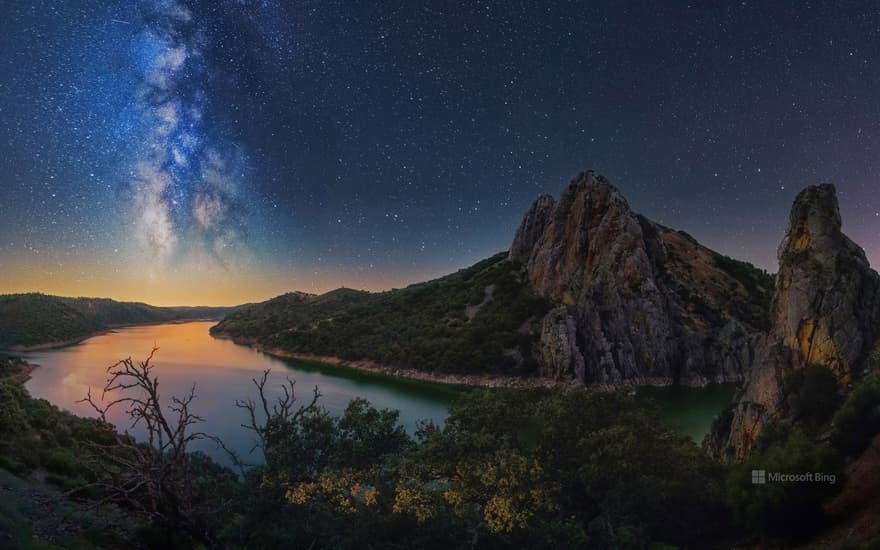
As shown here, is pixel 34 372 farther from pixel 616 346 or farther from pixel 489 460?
pixel 616 346

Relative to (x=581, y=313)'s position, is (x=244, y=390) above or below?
below

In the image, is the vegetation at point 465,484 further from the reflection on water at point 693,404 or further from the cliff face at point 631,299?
the cliff face at point 631,299

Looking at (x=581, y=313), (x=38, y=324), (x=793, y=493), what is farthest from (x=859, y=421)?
(x=38, y=324)

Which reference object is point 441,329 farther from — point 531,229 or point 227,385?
point 531,229

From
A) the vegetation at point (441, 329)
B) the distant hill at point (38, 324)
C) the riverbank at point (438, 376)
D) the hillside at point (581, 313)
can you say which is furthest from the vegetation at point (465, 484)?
the distant hill at point (38, 324)

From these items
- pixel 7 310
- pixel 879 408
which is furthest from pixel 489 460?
pixel 7 310

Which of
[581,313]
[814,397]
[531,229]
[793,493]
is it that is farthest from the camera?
[531,229]

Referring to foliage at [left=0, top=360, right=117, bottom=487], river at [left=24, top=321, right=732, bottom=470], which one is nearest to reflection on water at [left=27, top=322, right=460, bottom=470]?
river at [left=24, top=321, right=732, bottom=470]
